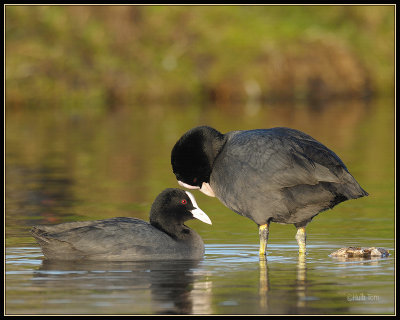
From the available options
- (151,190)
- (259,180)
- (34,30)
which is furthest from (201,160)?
(34,30)

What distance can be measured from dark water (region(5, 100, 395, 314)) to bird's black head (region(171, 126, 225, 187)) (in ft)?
2.97

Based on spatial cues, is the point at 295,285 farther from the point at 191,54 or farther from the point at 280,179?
the point at 191,54

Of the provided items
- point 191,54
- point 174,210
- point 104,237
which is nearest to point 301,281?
point 104,237

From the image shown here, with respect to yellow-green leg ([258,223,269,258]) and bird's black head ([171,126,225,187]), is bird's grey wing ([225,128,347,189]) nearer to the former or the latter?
bird's black head ([171,126,225,187])

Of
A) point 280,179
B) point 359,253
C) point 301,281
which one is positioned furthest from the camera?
point 359,253

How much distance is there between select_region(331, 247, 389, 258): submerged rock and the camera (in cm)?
1017

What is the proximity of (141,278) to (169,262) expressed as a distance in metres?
1.12

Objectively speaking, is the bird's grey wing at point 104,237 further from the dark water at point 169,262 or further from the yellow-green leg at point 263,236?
the yellow-green leg at point 263,236

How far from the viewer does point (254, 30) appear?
158ft

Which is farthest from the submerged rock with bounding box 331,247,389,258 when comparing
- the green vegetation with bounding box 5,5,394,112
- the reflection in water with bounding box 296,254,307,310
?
the green vegetation with bounding box 5,5,394,112

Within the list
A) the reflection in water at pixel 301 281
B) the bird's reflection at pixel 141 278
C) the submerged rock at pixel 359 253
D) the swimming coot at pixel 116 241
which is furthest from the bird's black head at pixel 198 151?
the submerged rock at pixel 359 253

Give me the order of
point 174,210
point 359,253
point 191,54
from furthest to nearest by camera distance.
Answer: point 191,54 < point 174,210 < point 359,253

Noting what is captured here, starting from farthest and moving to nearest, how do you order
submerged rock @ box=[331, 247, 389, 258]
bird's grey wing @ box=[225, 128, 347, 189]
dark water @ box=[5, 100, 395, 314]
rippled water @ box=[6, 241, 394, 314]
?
1. submerged rock @ box=[331, 247, 389, 258]
2. bird's grey wing @ box=[225, 128, 347, 189]
3. dark water @ box=[5, 100, 395, 314]
4. rippled water @ box=[6, 241, 394, 314]

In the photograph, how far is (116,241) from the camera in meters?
10.3
